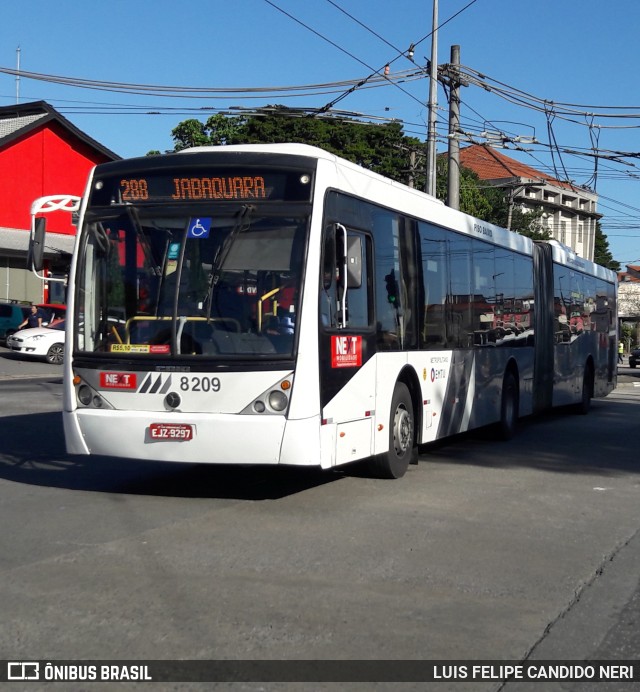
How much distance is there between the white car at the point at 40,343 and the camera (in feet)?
100

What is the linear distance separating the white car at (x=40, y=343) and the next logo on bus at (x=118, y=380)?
848 inches

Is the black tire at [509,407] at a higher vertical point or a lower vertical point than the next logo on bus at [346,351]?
lower

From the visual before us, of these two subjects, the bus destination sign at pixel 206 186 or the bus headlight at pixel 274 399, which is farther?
the bus destination sign at pixel 206 186

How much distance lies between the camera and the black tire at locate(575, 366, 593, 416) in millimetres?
21359

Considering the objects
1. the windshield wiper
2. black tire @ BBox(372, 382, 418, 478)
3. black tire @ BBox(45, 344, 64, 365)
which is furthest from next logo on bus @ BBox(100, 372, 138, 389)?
black tire @ BBox(45, 344, 64, 365)

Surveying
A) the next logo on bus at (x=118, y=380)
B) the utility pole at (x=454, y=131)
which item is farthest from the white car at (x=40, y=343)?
the next logo on bus at (x=118, y=380)

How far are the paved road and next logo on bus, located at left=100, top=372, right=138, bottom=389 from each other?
106 cm

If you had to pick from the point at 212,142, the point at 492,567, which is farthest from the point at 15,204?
the point at 492,567

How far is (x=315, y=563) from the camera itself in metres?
7.18

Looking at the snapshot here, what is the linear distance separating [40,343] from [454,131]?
1348 centimetres

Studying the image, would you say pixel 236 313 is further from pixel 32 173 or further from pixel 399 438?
pixel 32 173

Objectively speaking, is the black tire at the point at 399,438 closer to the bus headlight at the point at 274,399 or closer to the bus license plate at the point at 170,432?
the bus headlight at the point at 274,399

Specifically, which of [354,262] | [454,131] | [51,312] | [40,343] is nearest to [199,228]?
[354,262]

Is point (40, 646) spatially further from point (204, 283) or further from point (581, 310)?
point (581, 310)
